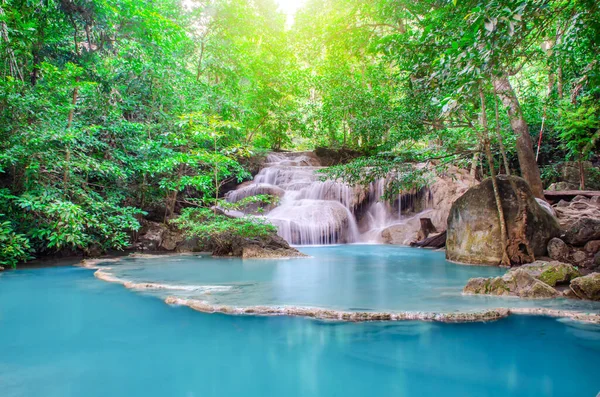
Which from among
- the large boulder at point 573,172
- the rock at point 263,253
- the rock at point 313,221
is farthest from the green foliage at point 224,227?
the large boulder at point 573,172

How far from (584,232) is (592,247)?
33 cm

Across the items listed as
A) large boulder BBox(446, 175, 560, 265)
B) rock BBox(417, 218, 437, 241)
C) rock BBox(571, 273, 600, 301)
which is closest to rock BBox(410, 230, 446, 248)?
rock BBox(417, 218, 437, 241)

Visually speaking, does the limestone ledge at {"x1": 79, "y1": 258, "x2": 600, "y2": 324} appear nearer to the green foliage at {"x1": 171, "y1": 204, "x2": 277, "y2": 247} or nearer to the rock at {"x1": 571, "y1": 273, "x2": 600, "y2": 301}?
the rock at {"x1": 571, "y1": 273, "x2": 600, "y2": 301}

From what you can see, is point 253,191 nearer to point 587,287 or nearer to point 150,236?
point 150,236

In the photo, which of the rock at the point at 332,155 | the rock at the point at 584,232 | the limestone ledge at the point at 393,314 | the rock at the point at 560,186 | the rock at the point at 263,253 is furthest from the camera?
the rock at the point at 332,155

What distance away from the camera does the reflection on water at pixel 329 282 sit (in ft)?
11.6

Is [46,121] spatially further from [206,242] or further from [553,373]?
[553,373]

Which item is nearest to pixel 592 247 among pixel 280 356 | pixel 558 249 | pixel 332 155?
pixel 558 249

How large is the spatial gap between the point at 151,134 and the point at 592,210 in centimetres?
1107

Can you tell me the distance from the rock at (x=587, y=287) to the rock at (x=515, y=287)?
0.19 m

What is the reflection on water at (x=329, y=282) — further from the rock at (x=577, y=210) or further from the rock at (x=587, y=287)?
the rock at (x=577, y=210)

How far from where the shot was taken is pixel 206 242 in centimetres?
904

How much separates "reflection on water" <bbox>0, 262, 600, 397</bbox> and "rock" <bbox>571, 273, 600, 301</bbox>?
0.97m

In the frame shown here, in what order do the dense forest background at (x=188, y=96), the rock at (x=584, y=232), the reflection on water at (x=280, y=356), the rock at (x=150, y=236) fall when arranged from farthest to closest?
the rock at (x=150, y=236)
the rock at (x=584, y=232)
the dense forest background at (x=188, y=96)
the reflection on water at (x=280, y=356)
